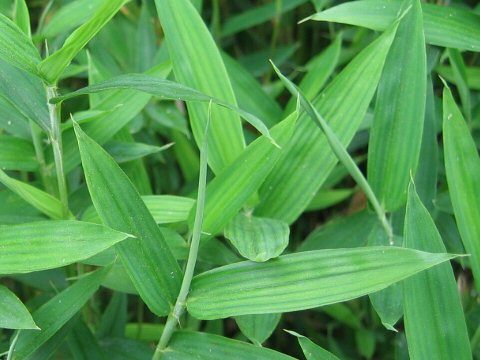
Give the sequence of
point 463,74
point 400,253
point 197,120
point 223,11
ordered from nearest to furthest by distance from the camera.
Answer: point 400,253 < point 197,120 < point 463,74 < point 223,11

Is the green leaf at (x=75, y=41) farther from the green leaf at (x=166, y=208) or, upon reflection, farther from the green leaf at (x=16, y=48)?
the green leaf at (x=166, y=208)

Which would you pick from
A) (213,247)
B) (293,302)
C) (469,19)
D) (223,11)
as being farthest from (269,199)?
(223,11)

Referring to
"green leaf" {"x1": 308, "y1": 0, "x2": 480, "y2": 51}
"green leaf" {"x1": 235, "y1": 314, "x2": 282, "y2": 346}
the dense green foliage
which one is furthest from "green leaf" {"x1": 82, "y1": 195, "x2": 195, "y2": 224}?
"green leaf" {"x1": 308, "y1": 0, "x2": 480, "y2": 51}

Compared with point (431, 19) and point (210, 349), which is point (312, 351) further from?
point (431, 19)

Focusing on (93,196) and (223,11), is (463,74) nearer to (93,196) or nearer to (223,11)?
(93,196)

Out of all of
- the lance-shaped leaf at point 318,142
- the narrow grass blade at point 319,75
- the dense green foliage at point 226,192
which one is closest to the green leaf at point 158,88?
the dense green foliage at point 226,192
